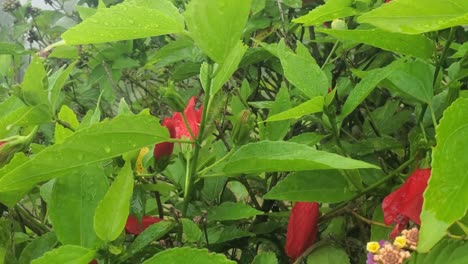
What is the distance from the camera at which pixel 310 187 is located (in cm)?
48

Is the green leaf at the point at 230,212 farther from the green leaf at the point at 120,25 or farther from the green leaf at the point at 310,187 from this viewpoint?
the green leaf at the point at 120,25

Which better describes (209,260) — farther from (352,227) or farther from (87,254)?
(352,227)

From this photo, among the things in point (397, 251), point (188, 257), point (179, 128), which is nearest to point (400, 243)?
point (397, 251)

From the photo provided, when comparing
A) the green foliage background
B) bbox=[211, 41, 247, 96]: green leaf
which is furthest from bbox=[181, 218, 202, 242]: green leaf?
bbox=[211, 41, 247, 96]: green leaf

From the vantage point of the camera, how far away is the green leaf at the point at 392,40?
45 cm

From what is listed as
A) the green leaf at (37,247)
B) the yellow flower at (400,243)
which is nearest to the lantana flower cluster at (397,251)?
the yellow flower at (400,243)

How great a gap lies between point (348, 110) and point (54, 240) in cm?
25

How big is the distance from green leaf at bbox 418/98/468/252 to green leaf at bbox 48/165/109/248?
217 mm

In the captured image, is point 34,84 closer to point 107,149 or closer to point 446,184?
point 107,149

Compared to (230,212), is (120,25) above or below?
above

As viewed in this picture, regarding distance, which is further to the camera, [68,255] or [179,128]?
[179,128]

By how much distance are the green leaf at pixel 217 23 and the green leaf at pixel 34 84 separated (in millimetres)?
181

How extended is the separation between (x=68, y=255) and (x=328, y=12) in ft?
0.85

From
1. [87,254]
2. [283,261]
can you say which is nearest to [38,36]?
[283,261]
